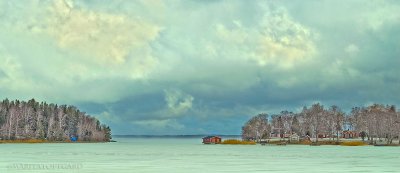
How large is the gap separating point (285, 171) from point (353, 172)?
8.08 m

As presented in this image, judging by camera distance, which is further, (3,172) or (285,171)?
(285,171)

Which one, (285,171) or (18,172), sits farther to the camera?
(285,171)

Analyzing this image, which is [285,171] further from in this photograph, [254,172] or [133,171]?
[133,171]

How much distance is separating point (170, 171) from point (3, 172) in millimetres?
18958

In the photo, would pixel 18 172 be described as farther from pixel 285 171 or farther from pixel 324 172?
pixel 324 172

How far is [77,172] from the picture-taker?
6141cm

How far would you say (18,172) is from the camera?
6106cm

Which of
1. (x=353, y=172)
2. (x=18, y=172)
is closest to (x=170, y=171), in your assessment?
(x=18, y=172)

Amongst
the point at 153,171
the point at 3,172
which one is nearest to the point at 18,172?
the point at 3,172

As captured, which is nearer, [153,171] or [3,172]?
[3,172]

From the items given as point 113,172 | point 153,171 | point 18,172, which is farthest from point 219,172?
point 18,172

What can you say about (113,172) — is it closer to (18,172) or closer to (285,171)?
(18,172)

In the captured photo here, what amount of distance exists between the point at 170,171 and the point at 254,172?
1002 cm

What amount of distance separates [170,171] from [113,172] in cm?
693
